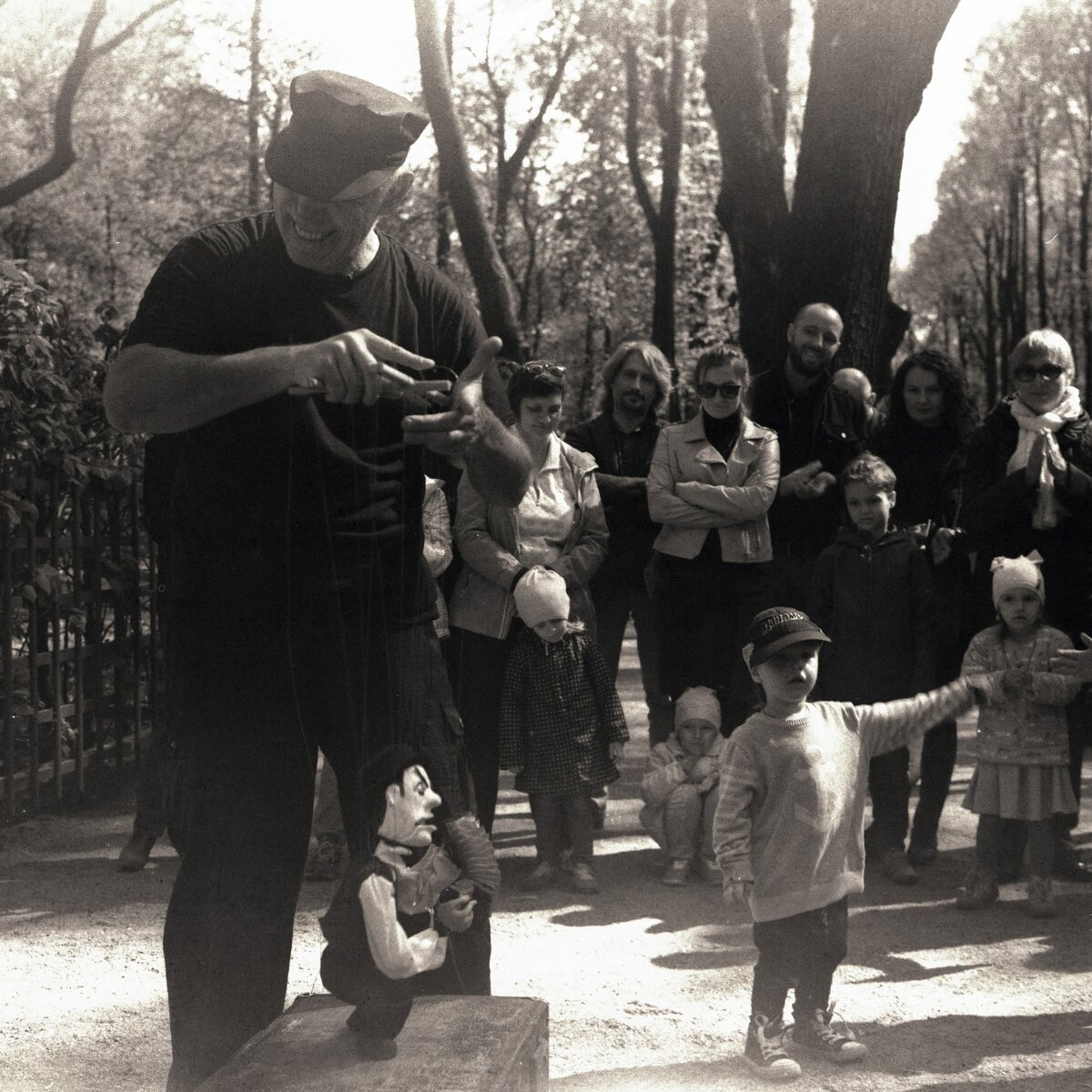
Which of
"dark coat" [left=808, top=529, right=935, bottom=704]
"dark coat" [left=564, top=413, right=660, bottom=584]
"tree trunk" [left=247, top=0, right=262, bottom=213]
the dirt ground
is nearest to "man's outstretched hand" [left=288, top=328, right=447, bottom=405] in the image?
the dirt ground

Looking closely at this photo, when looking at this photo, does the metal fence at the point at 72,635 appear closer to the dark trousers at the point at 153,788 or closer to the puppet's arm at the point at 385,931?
the dark trousers at the point at 153,788

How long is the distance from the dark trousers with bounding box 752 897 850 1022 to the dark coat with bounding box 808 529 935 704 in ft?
6.81

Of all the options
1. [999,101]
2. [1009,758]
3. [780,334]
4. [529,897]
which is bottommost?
[529,897]

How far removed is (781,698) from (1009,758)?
188 cm

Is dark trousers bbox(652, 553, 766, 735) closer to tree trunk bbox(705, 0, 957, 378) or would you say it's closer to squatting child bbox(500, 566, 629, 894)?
squatting child bbox(500, 566, 629, 894)

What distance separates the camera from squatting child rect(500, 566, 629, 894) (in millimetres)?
6391

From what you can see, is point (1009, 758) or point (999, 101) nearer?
point (1009, 758)

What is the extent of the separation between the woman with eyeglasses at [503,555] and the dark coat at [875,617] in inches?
38.1

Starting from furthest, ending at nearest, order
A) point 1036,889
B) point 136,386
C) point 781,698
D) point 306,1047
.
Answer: point 1036,889 < point 781,698 < point 306,1047 < point 136,386

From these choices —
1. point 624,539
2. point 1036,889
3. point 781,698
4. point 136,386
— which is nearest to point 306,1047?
point 136,386

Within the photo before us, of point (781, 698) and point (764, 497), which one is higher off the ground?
point (764, 497)

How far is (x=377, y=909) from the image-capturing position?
3.10m

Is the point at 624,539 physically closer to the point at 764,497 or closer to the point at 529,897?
the point at 764,497

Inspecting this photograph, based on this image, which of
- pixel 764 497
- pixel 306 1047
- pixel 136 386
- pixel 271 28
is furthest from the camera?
pixel 271 28
